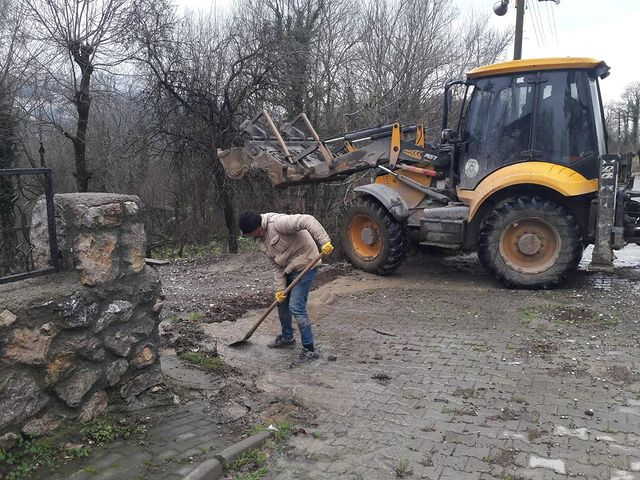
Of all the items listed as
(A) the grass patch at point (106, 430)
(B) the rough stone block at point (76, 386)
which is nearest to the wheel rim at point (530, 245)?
(A) the grass patch at point (106, 430)

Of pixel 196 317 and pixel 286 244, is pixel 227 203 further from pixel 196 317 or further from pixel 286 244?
pixel 286 244

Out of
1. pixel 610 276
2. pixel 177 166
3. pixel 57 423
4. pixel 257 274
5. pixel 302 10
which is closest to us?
pixel 57 423

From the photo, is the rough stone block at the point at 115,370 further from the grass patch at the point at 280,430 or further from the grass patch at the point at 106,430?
the grass patch at the point at 280,430

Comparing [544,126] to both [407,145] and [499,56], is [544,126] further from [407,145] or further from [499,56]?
[499,56]

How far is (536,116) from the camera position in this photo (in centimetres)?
772

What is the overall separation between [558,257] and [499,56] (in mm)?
15088

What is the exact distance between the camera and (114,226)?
153 inches

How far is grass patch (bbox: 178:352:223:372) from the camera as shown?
5.12m

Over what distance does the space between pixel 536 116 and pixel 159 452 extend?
6351mm

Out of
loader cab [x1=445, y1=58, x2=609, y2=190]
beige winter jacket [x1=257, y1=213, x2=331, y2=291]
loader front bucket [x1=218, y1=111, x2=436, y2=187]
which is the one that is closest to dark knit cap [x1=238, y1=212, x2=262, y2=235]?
beige winter jacket [x1=257, y1=213, x2=331, y2=291]

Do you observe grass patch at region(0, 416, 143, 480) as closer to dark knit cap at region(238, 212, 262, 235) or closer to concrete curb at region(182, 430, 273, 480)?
concrete curb at region(182, 430, 273, 480)

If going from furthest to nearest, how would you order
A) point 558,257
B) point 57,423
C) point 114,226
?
point 558,257
point 114,226
point 57,423

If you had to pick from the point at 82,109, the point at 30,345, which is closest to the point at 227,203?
the point at 82,109

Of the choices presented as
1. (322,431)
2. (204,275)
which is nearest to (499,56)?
(204,275)
